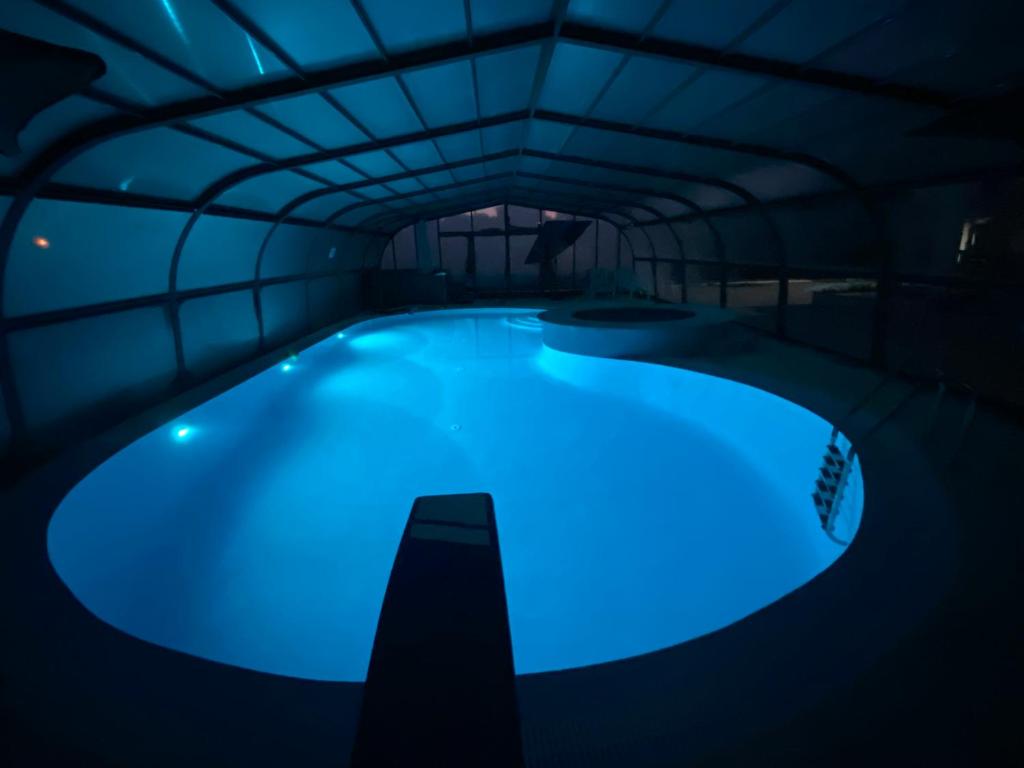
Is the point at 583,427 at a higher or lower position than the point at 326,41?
lower

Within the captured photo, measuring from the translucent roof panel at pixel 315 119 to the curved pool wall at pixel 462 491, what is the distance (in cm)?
425

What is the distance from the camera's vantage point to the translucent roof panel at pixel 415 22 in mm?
4418

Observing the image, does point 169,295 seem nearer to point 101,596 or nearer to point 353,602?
point 101,596

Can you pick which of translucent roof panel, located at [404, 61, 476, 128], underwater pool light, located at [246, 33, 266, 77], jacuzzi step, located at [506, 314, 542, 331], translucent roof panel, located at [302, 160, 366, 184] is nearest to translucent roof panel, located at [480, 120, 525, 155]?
translucent roof panel, located at [404, 61, 476, 128]

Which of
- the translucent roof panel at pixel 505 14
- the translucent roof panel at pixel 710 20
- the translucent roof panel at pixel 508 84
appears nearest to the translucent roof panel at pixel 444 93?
the translucent roof panel at pixel 508 84

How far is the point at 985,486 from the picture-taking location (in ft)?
11.2

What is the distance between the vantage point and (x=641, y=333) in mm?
9156

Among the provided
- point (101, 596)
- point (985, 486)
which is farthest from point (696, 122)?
point (101, 596)

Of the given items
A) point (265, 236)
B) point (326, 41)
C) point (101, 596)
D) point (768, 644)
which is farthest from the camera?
point (265, 236)

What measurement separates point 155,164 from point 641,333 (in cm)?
782

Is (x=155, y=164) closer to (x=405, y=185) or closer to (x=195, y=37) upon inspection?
(x=195, y=37)

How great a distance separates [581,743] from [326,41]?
19.0ft

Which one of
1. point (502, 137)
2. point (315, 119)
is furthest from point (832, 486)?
point (502, 137)

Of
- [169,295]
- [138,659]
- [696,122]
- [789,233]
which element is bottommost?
[138,659]
